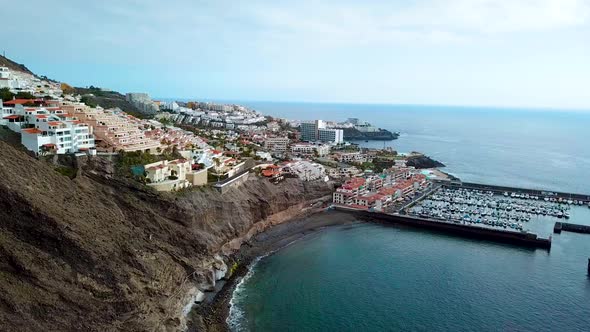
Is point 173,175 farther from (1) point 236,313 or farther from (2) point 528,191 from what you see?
(2) point 528,191

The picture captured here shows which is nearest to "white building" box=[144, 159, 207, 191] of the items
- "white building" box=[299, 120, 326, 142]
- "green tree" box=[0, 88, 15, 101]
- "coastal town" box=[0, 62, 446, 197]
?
"coastal town" box=[0, 62, 446, 197]

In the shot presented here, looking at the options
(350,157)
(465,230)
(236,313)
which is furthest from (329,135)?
(236,313)

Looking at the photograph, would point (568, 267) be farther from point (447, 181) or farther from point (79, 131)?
point (79, 131)

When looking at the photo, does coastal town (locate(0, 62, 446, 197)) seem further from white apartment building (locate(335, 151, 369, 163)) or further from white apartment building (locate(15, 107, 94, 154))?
white apartment building (locate(335, 151, 369, 163))

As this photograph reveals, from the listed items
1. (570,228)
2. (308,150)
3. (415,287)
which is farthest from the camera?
(308,150)

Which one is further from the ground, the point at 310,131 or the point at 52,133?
the point at 52,133

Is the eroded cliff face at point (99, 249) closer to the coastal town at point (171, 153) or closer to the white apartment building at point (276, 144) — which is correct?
the coastal town at point (171, 153)

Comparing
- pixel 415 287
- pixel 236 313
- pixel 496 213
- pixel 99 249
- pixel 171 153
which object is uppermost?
pixel 171 153
